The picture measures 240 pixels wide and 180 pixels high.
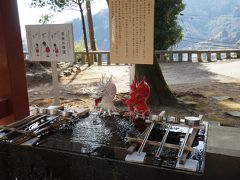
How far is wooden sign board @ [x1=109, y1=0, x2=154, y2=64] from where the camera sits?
2674 millimetres

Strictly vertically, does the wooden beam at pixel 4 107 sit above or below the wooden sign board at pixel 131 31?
below

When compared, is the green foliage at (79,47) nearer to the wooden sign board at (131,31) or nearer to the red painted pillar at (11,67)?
the red painted pillar at (11,67)

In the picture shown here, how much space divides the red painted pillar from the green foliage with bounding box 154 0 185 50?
1153 cm

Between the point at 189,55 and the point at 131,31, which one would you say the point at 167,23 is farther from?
the point at 131,31

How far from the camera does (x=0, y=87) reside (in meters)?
3.31

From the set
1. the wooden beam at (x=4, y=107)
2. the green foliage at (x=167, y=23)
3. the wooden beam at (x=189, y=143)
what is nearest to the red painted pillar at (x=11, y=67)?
the wooden beam at (x=4, y=107)

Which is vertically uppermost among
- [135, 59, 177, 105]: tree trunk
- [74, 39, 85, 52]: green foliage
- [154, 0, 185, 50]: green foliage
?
[154, 0, 185, 50]: green foliage

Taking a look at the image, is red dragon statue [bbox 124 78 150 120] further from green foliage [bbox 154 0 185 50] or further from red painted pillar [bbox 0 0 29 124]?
green foliage [bbox 154 0 185 50]

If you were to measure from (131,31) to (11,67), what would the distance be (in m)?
1.58

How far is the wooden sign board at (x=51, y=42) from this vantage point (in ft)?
10.3

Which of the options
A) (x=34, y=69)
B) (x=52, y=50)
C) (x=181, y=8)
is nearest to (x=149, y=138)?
(x=52, y=50)

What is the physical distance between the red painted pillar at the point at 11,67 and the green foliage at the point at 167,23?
1153 cm

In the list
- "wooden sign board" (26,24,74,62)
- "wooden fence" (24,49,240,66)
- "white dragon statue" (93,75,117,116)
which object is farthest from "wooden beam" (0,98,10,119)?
"wooden fence" (24,49,240,66)

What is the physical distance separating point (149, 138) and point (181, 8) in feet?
44.6
